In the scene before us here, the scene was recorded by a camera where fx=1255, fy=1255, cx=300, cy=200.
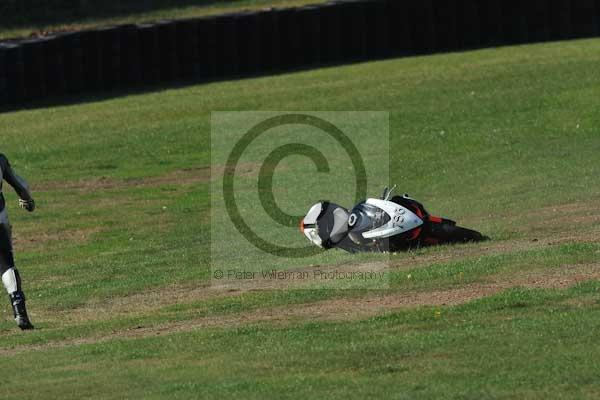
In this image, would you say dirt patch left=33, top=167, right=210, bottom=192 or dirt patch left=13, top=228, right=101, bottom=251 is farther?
dirt patch left=33, top=167, right=210, bottom=192

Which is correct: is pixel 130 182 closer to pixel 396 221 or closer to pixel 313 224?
pixel 313 224

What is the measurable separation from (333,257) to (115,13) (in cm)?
2429

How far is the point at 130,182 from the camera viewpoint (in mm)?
24984

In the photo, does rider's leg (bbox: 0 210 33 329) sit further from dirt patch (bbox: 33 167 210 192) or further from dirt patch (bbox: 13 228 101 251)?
dirt patch (bbox: 33 167 210 192)

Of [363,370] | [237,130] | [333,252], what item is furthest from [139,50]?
[363,370]

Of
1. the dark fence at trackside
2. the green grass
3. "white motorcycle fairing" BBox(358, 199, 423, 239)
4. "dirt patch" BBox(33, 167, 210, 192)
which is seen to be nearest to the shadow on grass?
the green grass

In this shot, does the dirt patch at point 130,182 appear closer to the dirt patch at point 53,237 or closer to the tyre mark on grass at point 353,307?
the dirt patch at point 53,237

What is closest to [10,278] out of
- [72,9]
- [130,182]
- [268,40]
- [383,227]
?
[383,227]

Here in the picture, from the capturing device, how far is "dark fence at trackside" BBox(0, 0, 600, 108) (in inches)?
1196

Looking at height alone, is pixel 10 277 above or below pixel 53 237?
above

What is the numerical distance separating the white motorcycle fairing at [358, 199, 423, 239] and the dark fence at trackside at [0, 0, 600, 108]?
15.3 meters

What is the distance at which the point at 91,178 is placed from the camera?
2564cm

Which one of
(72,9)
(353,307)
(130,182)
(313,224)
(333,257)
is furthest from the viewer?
(72,9)

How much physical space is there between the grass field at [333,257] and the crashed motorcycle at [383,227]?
0.92 feet
